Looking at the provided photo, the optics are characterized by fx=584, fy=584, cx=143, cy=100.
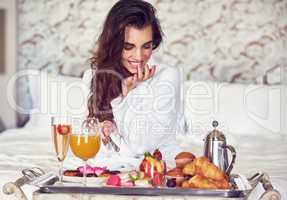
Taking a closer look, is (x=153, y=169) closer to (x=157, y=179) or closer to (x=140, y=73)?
(x=157, y=179)

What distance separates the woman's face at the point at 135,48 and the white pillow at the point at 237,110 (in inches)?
23.7

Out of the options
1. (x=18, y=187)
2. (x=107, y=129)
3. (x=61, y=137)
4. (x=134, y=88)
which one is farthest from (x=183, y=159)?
(x=134, y=88)

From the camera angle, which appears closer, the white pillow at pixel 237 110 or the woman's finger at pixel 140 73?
the woman's finger at pixel 140 73

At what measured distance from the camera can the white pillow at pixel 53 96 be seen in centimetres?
327

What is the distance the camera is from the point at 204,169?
1.64 metres

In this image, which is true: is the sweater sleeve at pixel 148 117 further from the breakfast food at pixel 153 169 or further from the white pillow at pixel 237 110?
the breakfast food at pixel 153 169

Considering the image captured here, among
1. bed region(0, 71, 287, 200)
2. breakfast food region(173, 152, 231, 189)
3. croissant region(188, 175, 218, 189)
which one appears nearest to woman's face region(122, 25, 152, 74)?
bed region(0, 71, 287, 200)

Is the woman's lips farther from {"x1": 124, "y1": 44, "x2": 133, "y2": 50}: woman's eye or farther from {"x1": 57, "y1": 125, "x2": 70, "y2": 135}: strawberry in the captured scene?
{"x1": 57, "y1": 125, "x2": 70, "y2": 135}: strawberry

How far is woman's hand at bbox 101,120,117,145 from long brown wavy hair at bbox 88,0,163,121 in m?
0.05

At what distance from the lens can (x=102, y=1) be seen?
141 inches

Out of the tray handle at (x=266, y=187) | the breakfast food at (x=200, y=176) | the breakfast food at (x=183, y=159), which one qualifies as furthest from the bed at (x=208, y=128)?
the breakfast food at (x=200, y=176)

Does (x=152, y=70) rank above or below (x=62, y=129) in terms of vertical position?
above

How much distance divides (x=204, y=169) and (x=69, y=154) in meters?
1.18

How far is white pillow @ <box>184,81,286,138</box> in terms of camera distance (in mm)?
3203
